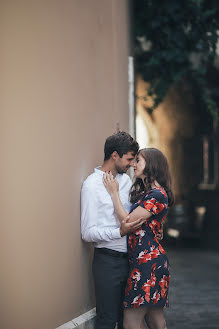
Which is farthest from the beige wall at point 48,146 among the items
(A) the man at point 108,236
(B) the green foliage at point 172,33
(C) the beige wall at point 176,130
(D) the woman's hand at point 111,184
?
(C) the beige wall at point 176,130

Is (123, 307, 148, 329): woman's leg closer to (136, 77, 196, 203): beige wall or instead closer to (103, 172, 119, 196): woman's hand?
(103, 172, 119, 196): woman's hand

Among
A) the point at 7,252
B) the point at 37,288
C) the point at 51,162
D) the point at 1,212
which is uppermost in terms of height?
the point at 51,162

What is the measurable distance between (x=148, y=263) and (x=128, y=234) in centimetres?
26

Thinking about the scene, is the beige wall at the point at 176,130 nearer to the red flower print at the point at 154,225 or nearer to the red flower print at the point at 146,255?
the red flower print at the point at 154,225

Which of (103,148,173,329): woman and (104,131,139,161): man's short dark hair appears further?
(104,131,139,161): man's short dark hair

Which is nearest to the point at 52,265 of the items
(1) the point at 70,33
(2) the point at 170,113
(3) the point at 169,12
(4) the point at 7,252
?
(4) the point at 7,252

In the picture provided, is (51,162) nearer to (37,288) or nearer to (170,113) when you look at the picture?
(37,288)

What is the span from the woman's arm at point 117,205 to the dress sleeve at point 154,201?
0.12 ft

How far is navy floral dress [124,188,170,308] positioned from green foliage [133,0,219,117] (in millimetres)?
6609

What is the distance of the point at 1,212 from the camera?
3.28m

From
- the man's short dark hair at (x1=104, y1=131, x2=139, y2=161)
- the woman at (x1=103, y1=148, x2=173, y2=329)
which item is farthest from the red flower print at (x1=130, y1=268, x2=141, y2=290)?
the man's short dark hair at (x1=104, y1=131, x2=139, y2=161)

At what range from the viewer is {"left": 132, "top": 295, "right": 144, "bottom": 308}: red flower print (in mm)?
3730

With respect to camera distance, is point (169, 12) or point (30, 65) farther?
point (169, 12)

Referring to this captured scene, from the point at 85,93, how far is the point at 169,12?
19.5ft
